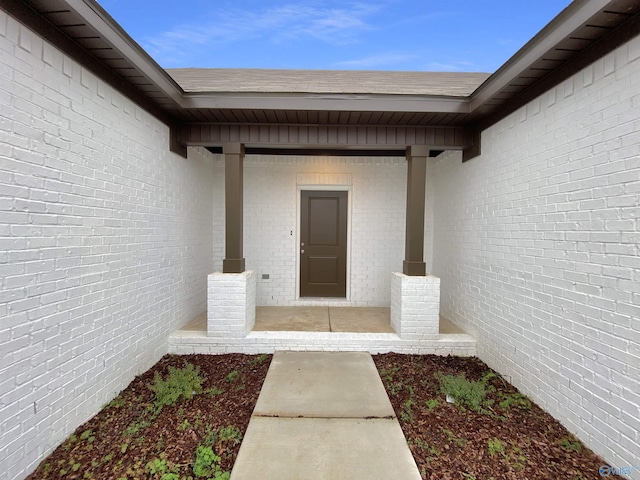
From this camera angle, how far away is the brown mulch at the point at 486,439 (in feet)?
6.27

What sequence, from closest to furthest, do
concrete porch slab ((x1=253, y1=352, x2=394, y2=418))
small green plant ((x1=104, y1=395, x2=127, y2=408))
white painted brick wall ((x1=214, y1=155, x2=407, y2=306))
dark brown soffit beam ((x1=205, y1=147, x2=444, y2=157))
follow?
concrete porch slab ((x1=253, y1=352, x2=394, y2=418))
small green plant ((x1=104, y1=395, x2=127, y2=408))
dark brown soffit beam ((x1=205, y1=147, x2=444, y2=157))
white painted brick wall ((x1=214, y1=155, x2=407, y2=306))

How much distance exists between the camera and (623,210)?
194cm

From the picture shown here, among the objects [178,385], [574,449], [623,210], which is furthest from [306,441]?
[623,210]

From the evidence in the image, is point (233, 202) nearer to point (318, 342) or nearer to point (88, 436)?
point (318, 342)

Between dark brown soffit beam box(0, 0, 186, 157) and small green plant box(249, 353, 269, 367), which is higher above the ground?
dark brown soffit beam box(0, 0, 186, 157)

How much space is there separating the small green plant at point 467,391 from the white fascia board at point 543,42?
290 cm

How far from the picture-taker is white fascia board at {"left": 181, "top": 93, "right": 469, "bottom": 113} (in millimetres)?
3252

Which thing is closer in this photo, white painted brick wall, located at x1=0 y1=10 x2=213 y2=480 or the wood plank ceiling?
white painted brick wall, located at x1=0 y1=10 x2=213 y2=480

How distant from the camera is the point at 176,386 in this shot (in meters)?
2.79

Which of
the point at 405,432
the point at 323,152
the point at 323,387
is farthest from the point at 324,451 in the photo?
the point at 323,152

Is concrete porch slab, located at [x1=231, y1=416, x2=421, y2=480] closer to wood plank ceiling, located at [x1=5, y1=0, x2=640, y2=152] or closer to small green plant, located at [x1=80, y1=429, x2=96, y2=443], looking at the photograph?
small green plant, located at [x1=80, y1=429, x2=96, y2=443]

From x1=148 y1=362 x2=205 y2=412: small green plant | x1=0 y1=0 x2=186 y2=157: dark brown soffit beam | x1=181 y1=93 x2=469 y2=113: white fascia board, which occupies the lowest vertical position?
x1=148 y1=362 x2=205 y2=412: small green plant

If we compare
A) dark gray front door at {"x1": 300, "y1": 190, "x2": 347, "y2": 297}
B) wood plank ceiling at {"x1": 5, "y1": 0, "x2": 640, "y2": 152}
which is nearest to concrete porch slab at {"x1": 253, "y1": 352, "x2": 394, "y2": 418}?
dark gray front door at {"x1": 300, "y1": 190, "x2": 347, "y2": 297}

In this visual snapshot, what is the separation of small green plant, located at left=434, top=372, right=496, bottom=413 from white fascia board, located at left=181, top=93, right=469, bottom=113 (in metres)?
2.91
